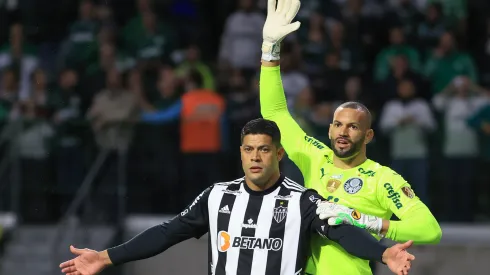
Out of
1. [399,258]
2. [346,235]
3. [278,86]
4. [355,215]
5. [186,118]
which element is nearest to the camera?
[399,258]

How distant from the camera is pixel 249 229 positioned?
7199mm

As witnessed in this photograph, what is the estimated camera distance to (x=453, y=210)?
14.0 metres

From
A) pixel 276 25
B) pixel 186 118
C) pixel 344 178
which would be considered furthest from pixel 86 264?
pixel 186 118

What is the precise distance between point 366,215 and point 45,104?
864 cm

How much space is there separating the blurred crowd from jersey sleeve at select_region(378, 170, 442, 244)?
5673mm

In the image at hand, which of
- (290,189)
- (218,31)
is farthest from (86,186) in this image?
(290,189)

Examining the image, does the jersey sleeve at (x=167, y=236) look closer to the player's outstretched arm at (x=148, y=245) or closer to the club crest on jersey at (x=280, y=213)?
the player's outstretched arm at (x=148, y=245)

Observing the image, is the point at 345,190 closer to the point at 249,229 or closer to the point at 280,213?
the point at 280,213

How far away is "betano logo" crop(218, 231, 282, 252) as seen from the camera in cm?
714

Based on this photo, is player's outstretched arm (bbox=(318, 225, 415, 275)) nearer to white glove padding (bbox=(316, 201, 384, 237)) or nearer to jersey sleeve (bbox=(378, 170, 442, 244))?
white glove padding (bbox=(316, 201, 384, 237))

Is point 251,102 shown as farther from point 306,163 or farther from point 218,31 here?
point 306,163

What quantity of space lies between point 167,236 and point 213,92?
734 cm

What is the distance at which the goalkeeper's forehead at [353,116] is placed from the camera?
7.79m

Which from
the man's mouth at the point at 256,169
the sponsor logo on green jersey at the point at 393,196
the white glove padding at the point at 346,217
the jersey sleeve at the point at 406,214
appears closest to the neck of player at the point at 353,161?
the jersey sleeve at the point at 406,214
